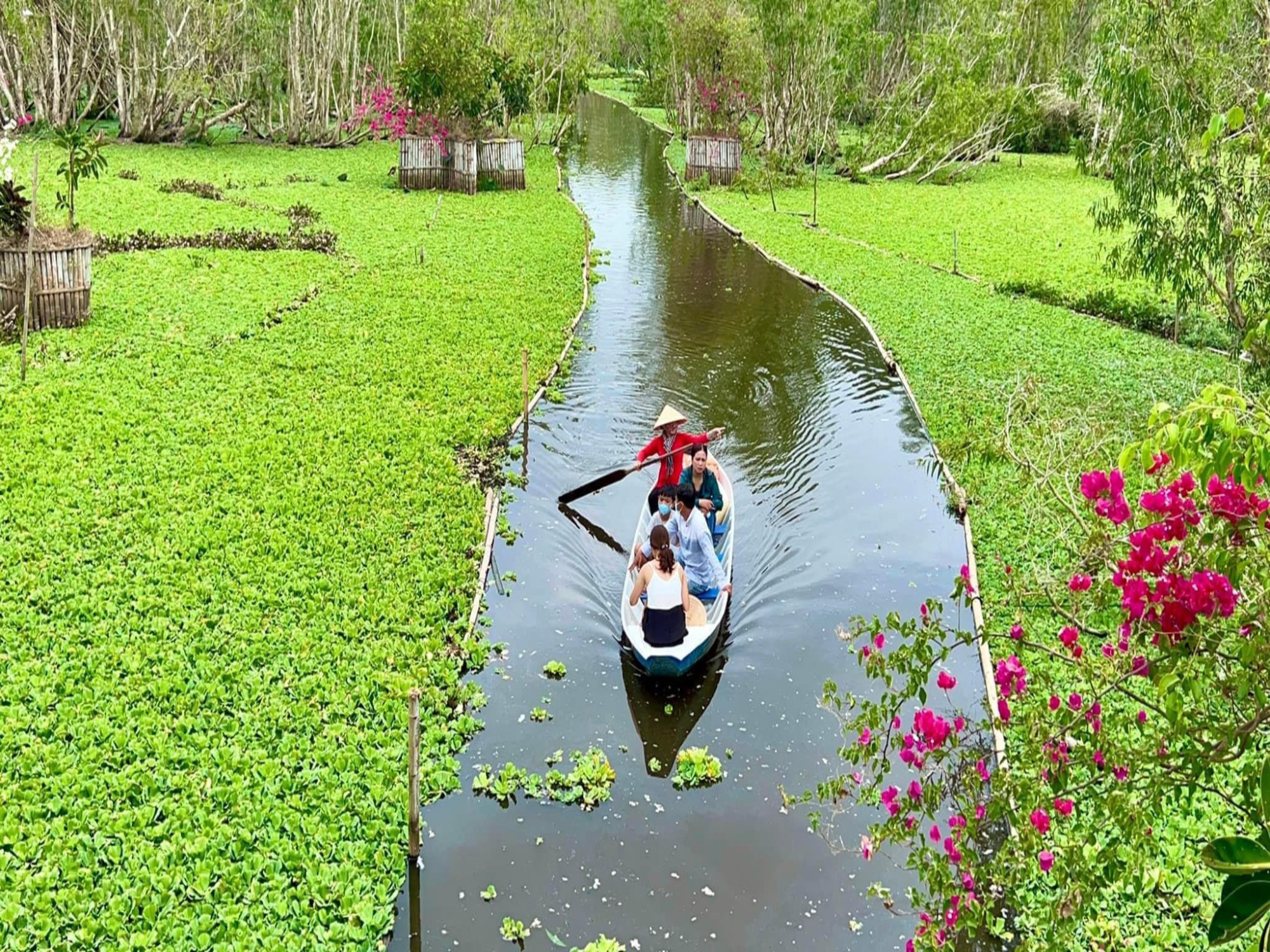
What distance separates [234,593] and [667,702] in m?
3.99

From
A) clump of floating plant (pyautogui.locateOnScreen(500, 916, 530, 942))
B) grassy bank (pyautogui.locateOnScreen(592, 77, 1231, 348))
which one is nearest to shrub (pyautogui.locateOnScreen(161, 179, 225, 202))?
grassy bank (pyautogui.locateOnScreen(592, 77, 1231, 348))

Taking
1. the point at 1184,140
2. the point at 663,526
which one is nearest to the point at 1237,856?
the point at 663,526

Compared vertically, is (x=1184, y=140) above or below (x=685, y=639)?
above

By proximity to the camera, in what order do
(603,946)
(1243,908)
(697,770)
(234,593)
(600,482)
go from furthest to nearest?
(600,482) → (234,593) → (697,770) → (603,946) → (1243,908)

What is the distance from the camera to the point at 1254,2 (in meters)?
14.1

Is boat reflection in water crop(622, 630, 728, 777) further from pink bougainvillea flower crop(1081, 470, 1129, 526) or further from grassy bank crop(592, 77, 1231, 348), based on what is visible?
grassy bank crop(592, 77, 1231, 348)

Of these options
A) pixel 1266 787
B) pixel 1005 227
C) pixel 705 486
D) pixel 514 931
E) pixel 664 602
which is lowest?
pixel 514 931

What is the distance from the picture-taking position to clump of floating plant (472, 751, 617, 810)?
→ 25.6 ft

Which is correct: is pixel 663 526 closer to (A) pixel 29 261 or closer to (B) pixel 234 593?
(B) pixel 234 593

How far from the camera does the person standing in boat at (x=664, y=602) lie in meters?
9.14

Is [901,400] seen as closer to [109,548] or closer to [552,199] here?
[109,548]

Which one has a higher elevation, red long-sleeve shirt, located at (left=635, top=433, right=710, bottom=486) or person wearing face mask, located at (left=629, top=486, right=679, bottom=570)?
red long-sleeve shirt, located at (left=635, top=433, right=710, bottom=486)

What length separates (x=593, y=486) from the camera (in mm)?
12859

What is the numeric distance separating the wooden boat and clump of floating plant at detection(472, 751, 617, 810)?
1.19m
